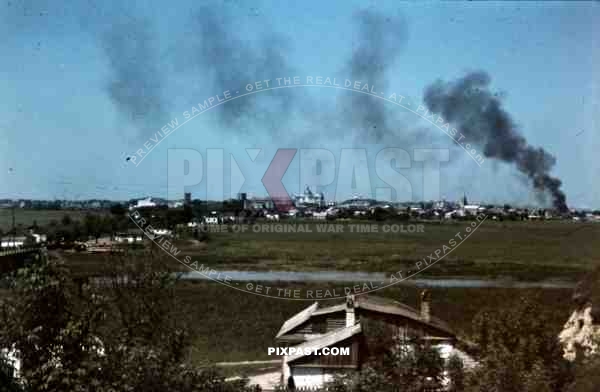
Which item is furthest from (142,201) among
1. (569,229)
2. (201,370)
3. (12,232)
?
A: (569,229)

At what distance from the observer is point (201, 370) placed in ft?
31.2

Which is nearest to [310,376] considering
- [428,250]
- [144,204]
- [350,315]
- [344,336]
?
[344,336]

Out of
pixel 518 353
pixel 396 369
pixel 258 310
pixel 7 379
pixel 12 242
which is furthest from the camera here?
pixel 258 310

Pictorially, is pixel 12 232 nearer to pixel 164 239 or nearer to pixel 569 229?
pixel 164 239

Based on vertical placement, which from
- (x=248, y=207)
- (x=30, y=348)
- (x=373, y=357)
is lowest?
(x=373, y=357)

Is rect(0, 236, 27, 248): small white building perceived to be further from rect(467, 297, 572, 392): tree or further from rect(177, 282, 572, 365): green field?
rect(467, 297, 572, 392): tree

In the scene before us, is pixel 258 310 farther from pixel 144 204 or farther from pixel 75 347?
pixel 75 347

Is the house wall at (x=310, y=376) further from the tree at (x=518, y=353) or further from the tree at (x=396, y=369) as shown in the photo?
the tree at (x=518, y=353)

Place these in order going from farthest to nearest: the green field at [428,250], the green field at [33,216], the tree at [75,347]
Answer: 1. the green field at [428,250]
2. the green field at [33,216]
3. the tree at [75,347]

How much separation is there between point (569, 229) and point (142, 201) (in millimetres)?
13778

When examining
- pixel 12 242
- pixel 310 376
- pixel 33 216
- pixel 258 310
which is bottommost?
pixel 258 310

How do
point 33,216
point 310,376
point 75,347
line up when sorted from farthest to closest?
1. point 33,216
2. point 310,376
3. point 75,347

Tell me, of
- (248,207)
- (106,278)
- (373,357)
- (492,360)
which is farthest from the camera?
(248,207)

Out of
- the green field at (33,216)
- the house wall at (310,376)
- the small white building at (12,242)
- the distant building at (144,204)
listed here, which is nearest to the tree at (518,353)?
the house wall at (310,376)
